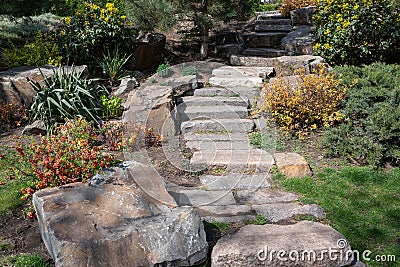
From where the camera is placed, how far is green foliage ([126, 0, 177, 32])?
8023mm

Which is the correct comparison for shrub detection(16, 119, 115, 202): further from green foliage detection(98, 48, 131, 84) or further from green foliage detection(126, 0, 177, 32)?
green foliage detection(126, 0, 177, 32)

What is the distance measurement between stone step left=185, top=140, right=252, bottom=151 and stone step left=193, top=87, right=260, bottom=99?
1551 millimetres

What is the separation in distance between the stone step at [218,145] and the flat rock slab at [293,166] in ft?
2.21

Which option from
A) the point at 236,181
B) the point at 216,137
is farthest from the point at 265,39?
the point at 236,181

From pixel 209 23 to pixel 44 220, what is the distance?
6254mm

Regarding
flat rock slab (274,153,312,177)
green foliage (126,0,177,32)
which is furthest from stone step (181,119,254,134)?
green foliage (126,0,177,32)

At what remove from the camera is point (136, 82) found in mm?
7238

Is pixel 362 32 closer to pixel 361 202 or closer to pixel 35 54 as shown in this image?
pixel 361 202

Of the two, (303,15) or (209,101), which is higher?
(303,15)

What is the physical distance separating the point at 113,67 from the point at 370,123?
180 inches

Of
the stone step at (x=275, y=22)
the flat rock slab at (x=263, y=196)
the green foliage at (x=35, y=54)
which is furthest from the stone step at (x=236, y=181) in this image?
the stone step at (x=275, y=22)

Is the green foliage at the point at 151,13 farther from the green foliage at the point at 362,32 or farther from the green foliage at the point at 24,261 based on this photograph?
the green foliage at the point at 24,261

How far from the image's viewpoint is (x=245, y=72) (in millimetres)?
7891

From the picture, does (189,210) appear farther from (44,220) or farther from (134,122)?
(134,122)
